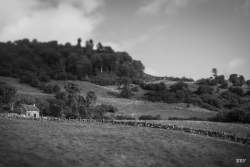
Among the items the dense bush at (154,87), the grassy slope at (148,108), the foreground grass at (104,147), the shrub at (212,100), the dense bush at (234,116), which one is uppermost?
the dense bush at (154,87)

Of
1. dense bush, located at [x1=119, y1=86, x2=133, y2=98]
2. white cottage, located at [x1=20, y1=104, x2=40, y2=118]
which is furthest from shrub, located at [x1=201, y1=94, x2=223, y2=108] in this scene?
white cottage, located at [x1=20, y1=104, x2=40, y2=118]

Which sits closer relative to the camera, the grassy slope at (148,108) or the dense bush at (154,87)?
the grassy slope at (148,108)

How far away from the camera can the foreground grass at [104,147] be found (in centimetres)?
4197

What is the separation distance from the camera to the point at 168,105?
134875 millimetres

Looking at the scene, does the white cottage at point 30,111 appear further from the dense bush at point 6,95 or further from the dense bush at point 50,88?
the dense bush at point 50,88

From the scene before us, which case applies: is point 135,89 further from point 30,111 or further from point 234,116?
point 30,111

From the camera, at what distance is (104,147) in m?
50.1

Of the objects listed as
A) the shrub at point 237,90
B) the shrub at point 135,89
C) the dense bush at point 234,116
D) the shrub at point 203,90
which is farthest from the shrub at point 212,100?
the dense bush at point 234,116

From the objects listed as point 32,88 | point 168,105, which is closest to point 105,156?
point 168,105

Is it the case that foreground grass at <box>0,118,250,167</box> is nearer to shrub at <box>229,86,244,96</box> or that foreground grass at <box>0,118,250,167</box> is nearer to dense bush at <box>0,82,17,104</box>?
dense bush at <box>0,82,17,104</box>

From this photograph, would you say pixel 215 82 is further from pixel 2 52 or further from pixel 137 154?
pixel 137 154

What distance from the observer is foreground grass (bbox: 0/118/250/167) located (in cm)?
4197

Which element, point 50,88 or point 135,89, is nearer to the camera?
point 50,88

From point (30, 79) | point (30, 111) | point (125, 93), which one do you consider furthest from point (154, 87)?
point (30, 111)
